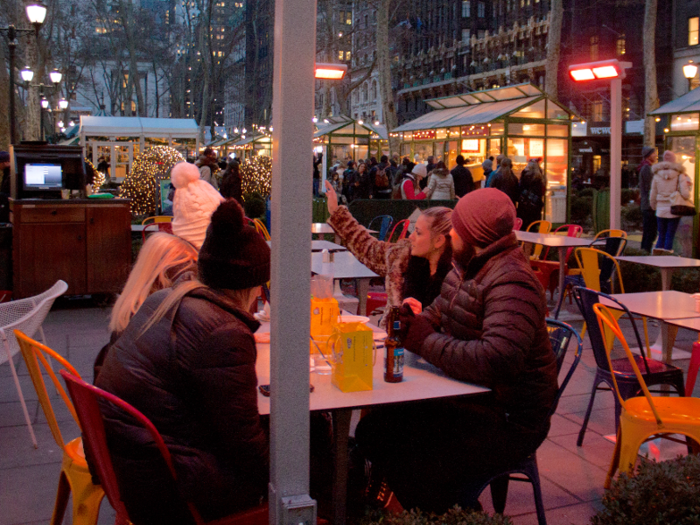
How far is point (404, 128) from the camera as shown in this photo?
24.9m

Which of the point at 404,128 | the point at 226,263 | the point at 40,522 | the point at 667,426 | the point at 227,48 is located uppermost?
the point at 227,48

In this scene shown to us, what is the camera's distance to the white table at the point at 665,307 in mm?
4209

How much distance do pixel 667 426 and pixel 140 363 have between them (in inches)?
99.8

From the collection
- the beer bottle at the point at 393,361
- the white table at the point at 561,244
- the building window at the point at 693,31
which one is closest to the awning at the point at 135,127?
the white table at the point at 561,244

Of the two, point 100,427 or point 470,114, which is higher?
point 470,114

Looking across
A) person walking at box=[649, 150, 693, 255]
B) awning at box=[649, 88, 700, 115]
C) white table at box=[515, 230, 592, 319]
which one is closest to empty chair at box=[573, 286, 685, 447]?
white table at box=[515, 230, 592, 319]

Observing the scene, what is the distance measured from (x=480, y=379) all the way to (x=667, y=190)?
1049 cm

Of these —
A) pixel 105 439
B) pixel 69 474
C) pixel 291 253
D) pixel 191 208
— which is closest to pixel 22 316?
pixel 69 474

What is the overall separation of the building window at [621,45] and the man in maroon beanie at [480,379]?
43611 mm

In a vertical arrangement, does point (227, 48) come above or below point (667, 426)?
above

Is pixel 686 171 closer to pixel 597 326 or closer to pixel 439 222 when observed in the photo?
pixel 597 326

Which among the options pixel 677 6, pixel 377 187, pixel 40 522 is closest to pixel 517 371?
pixel 40 522

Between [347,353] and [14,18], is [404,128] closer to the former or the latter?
[14,18]

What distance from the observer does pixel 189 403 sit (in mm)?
2281
